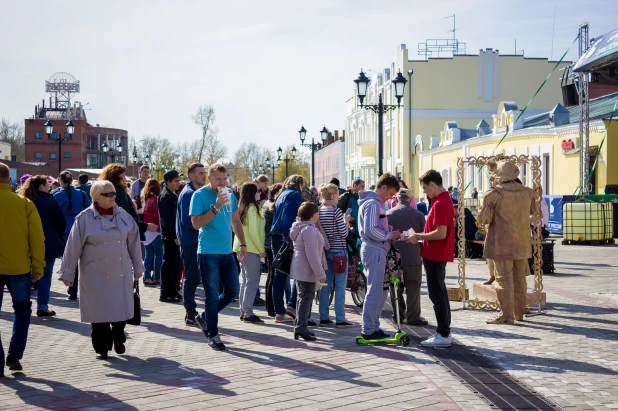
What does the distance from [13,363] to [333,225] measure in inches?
164

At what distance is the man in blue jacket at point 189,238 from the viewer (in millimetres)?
10008

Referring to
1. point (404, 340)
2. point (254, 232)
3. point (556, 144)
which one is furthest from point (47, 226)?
point (556, 144)

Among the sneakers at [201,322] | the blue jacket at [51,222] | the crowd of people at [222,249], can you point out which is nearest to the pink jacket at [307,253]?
the crowd of people at [222,249]

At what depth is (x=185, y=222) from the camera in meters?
10.1

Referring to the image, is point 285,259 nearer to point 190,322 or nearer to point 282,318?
point 282,318

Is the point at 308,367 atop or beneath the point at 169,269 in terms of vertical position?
beneath

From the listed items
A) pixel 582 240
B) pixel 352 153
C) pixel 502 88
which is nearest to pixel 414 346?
pixel 582 240

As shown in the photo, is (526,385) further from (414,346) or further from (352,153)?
(352,153)

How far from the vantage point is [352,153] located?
78.4m

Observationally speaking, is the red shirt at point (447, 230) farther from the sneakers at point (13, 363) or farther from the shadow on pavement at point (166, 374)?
the sneakers at point (13, 363)

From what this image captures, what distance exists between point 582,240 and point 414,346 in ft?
59.3

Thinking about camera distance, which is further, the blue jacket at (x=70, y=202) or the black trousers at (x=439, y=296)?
the blue jacket at (x=70, y=202)

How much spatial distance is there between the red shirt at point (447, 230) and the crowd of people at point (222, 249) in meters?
0.01

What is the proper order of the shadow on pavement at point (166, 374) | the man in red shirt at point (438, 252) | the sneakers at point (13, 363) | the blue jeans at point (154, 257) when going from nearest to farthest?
1. the shadow on pavement at point (166, 374)
2. the sneakers at point (13, 363)
3. the man in red shirt at point (438, 252)
4. the blue jeans at point (154, 257)
